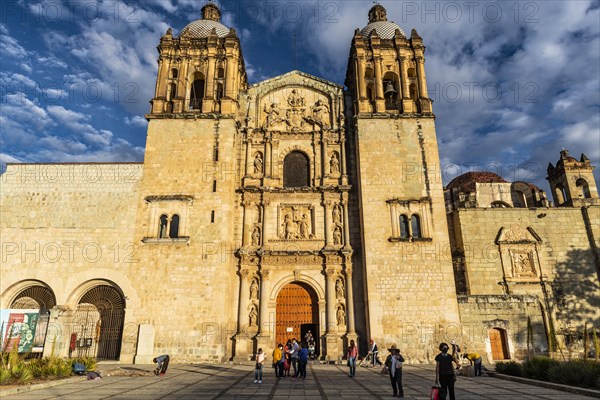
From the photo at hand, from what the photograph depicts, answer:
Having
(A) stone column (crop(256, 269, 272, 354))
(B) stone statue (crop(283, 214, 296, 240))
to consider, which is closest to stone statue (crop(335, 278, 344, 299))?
(B) stone statue (crop(283, 214, 296, 240))

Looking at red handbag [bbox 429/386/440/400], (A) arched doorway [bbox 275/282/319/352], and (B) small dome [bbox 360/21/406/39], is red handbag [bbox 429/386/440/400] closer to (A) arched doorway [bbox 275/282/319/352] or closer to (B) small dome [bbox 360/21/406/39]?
(A) arched doorway [bbox 275/282/319/352]

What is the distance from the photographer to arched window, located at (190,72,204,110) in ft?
74.3

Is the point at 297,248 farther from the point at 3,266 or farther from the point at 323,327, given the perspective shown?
the point at 3,266

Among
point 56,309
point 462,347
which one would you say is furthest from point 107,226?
point 462,347

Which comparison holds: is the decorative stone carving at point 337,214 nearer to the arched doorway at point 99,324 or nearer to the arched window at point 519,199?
the arched doorway at point 99,324

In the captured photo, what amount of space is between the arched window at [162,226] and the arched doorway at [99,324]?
126 inches

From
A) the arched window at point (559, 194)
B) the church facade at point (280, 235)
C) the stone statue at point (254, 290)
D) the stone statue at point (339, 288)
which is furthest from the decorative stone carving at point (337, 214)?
the arched window at point (559, 194)

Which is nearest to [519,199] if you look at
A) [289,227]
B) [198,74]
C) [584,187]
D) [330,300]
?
[584,187]

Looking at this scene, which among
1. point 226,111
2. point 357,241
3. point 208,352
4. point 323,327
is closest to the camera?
point 208,352

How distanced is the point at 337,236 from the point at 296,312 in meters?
4.20

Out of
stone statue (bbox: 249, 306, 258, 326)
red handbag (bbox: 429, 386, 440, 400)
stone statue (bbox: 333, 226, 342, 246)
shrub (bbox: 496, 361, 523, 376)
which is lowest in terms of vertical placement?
shrub (bbox: 496, 361, 523, 376)

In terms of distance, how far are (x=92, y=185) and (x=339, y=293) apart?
13234mm

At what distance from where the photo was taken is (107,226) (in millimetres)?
18391

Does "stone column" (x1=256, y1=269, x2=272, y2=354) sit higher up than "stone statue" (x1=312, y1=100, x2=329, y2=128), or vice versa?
"stone statue" (x1=312, y1=100, x2=329, y2=128)
